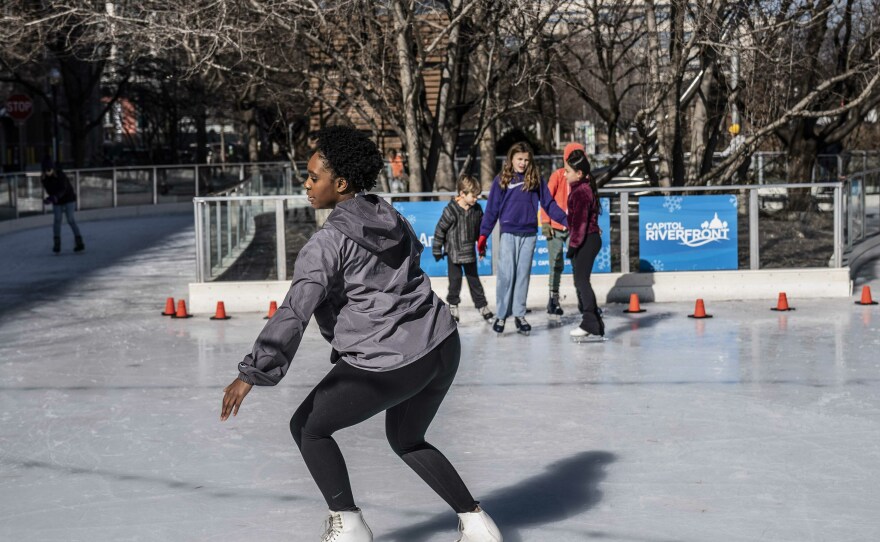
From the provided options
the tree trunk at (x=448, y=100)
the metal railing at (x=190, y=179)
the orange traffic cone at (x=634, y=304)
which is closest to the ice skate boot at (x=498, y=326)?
the orange traffic cone at (x=634, y=304)

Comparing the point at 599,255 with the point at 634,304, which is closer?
the point at 634,304

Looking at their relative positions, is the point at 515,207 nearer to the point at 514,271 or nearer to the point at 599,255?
the point at 514,271

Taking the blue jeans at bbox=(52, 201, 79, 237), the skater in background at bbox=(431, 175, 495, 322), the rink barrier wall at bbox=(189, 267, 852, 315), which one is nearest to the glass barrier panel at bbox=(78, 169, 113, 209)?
the blue jeans at bbox=(52, 201, 79, 237)

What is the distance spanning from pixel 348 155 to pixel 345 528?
54.7 inches

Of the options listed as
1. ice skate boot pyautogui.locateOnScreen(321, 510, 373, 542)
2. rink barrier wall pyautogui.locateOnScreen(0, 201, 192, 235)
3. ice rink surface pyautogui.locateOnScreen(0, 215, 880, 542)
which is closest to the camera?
ice skate boot pyautogui.locateOnScreen(321, 510, 373, 542)

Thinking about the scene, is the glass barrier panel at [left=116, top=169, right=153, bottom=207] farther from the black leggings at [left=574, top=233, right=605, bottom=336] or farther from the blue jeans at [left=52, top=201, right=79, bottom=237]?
the black leggings at [left=574, top=233, right=605, bottom=336]

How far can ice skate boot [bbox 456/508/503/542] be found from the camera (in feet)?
16.0

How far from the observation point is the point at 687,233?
1367cm

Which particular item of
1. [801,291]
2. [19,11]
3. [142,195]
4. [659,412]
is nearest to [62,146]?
[142,195]

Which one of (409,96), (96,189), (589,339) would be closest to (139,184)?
(96,189)

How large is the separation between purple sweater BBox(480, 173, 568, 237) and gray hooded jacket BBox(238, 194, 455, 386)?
248 inches

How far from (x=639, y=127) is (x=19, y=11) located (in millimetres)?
10106

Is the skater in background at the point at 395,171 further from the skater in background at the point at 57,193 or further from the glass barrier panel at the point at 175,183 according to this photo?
the skater in background at the point at 57,193

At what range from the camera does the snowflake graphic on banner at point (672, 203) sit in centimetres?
1366
